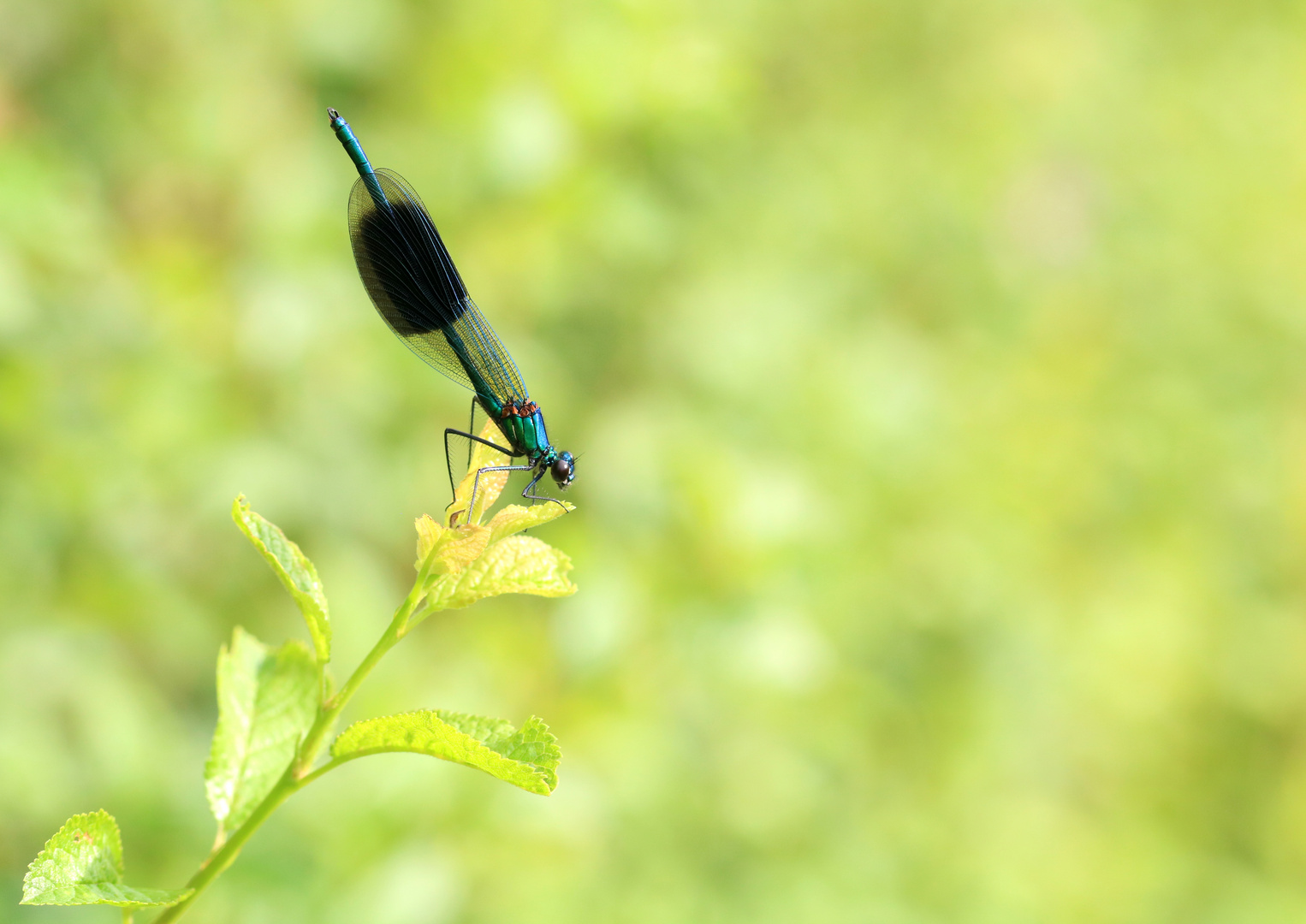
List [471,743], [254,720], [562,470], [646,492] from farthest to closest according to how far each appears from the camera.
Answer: [646,492] → [562,470] → [254,720] → [471,743]

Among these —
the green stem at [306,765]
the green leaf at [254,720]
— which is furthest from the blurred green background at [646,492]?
the green stem at [306,765]

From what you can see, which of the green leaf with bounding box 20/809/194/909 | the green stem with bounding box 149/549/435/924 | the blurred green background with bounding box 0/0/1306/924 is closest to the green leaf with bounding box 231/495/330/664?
the green stem with bounding box 149/549/435/924

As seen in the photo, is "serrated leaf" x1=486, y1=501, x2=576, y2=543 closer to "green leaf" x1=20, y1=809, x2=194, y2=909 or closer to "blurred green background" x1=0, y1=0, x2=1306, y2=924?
"green leaf" x1=20, y1=809, x2=194, y2=909

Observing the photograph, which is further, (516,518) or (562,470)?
(562,470)

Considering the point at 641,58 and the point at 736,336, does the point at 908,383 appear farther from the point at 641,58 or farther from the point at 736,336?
the point at 641,58

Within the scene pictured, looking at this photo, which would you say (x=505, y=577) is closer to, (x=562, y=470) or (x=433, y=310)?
(x=562, y=470)

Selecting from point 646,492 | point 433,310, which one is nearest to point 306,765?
point 433,310
